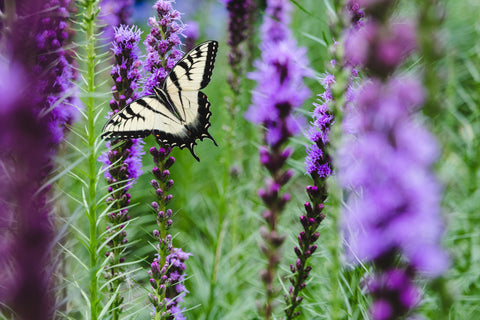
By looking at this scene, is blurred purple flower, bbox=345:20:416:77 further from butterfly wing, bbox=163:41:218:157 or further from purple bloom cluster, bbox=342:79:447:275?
butterfly wing, bbox=163:41:218:157

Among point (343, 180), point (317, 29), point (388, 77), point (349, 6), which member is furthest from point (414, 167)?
point (317, 29)

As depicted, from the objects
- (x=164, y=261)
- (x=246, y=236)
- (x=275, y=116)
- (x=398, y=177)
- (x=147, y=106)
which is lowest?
(x=246, y=236)

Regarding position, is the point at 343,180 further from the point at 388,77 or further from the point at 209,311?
the point at 209,311

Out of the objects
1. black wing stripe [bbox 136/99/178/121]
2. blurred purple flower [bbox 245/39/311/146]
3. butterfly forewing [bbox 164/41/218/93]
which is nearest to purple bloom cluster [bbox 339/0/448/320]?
blurred purple flower [bbox 245/39/311/146]

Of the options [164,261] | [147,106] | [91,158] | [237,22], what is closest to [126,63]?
[147,106]

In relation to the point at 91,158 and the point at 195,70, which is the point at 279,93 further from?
the point at 195,70

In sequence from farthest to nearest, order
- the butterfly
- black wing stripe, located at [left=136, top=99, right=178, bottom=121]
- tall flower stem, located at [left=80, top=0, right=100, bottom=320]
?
black wing stripe, located at [left=136, top=99, right=178, bottom=121]
the butterfly
tall flower stem, located at [left=80, top=0, right=100, bottom=320]
